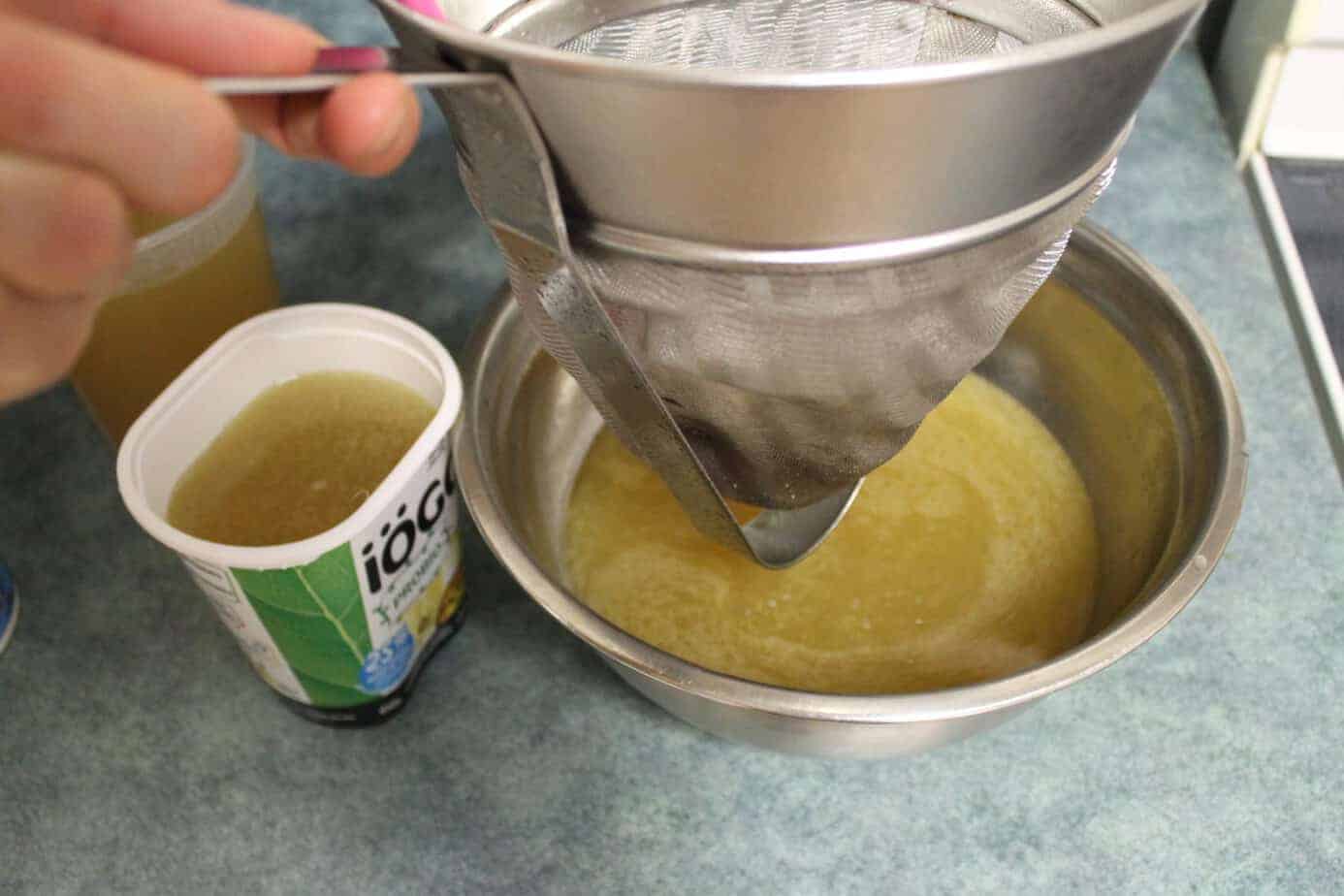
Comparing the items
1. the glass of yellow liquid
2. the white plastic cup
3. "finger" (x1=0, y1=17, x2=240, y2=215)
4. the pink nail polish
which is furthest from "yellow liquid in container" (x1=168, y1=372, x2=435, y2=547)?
"finger" (x1=0, y1=17, x2=240, y2=215)

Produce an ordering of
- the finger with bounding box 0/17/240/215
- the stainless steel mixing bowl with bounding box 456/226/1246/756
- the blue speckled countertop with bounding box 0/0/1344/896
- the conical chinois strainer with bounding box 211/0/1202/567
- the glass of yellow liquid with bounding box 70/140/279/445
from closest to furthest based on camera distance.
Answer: the finger with bounding box 0/17/240/215
the conical chinois strainer with bounding box 211/0/1202/567
the stainless steel mixing bowl with bounding box 456/226/1246/756
the blue speckled countertop with bounding box 0/0/1344/896
the glass of yellow liquid with bounding box 70/140/279/445

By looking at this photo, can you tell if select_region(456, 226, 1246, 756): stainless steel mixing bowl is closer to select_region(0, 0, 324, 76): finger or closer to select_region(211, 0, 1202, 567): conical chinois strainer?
select_region(211, 0, 1202, 567): conical chinois strainer

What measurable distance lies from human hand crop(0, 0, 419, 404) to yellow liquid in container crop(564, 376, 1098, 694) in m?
0.50

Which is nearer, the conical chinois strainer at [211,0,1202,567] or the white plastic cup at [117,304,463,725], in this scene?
the conical chinois strainer at [211,0,1202,567]

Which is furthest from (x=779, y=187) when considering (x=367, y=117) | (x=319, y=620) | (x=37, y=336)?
(x=319, y=620)

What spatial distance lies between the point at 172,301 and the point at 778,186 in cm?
61

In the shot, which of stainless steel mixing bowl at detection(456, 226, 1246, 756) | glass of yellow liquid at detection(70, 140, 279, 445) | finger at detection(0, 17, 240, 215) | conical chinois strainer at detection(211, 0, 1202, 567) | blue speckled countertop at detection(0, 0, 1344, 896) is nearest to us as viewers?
finger at detection(0, 17, 240, 215)

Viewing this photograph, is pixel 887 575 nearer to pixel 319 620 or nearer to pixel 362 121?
pixel 319 620

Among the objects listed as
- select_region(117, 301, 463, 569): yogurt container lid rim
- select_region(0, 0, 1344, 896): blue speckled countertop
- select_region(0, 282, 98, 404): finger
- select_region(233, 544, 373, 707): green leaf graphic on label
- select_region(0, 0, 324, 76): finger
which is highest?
select_region(0, 0, 324, 76): finger

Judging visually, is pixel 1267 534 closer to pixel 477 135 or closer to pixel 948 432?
pixel 948 432

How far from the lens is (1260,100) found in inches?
47.0

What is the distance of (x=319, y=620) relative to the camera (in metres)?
0.66

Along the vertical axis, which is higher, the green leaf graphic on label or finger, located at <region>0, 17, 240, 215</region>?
finger, located at <region>0, 17, 240, 215</region>

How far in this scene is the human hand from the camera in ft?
0.95
